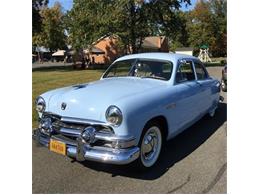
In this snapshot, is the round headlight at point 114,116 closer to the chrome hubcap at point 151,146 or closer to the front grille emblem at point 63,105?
the chrome hubcap at point 151,146

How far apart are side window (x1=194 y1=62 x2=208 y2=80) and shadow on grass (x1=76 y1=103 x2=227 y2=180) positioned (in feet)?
3.30

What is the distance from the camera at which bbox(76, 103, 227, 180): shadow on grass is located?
4719mm

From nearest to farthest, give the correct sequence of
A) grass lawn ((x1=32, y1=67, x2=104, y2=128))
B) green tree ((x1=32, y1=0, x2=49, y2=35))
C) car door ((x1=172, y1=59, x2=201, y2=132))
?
car door ((x1=172, y1=59, x2=201, y2=132)) < grass lawn ((x1=32, y1=67, x2=104, y2=128)) < green tree ((x1=32, y1=0, x2=49, y2=35))

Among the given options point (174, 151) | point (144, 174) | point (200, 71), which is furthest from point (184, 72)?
point (144, 174)

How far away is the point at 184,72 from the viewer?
6195 mm

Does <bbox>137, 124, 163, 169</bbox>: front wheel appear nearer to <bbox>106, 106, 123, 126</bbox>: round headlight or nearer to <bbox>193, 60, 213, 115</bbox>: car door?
<bbox>106, 106, 123, 126</bbox>: round headlight

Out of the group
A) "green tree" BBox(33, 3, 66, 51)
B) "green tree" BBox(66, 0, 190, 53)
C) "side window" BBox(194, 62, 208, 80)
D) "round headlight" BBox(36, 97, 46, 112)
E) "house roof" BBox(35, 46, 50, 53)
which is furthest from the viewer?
"house roof" BBox(35, 46, 50, 53)

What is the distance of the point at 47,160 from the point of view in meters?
5.23

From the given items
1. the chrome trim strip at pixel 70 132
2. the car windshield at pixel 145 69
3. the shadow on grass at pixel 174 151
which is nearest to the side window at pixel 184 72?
the car windshield at pixel 145 69

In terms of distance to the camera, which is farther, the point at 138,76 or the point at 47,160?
the point at 138,76

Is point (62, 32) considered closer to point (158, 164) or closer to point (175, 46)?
point (175, 46)

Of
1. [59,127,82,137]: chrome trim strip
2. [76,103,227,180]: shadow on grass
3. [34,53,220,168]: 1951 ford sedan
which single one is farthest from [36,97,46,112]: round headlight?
[76,103,227,180]: shadow on grass
